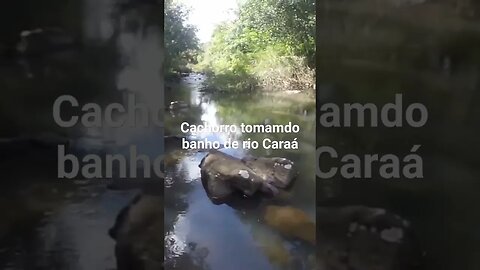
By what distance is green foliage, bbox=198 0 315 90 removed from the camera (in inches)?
54.4

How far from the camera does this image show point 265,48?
1389 mm

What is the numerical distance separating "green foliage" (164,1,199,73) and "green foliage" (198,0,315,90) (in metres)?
0.03

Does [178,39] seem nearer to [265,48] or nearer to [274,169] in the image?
[265,48]

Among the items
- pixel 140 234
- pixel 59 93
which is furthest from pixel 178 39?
pixel 140 234

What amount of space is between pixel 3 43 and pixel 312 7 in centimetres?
69

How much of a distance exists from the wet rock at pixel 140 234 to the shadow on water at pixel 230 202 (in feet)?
0.07

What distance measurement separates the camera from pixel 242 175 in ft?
4.55

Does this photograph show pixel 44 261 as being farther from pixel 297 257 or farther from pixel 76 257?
pixel 297 257

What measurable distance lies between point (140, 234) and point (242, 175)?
0.26 metres

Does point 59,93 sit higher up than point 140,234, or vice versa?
point 59,93

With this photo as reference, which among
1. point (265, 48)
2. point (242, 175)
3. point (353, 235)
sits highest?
point (265, 48)

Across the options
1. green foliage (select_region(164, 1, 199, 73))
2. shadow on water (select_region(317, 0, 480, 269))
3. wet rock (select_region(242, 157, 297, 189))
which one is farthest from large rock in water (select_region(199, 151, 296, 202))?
green foliage (select_region(164, 1, 199, 73))

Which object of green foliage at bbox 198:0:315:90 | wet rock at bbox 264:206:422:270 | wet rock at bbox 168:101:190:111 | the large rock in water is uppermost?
green foliage at bbox 198:0:315:90

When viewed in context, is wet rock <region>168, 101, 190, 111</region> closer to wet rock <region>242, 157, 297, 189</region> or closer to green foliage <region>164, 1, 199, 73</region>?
green foliage <region>164, 1, 199, 73</region>
